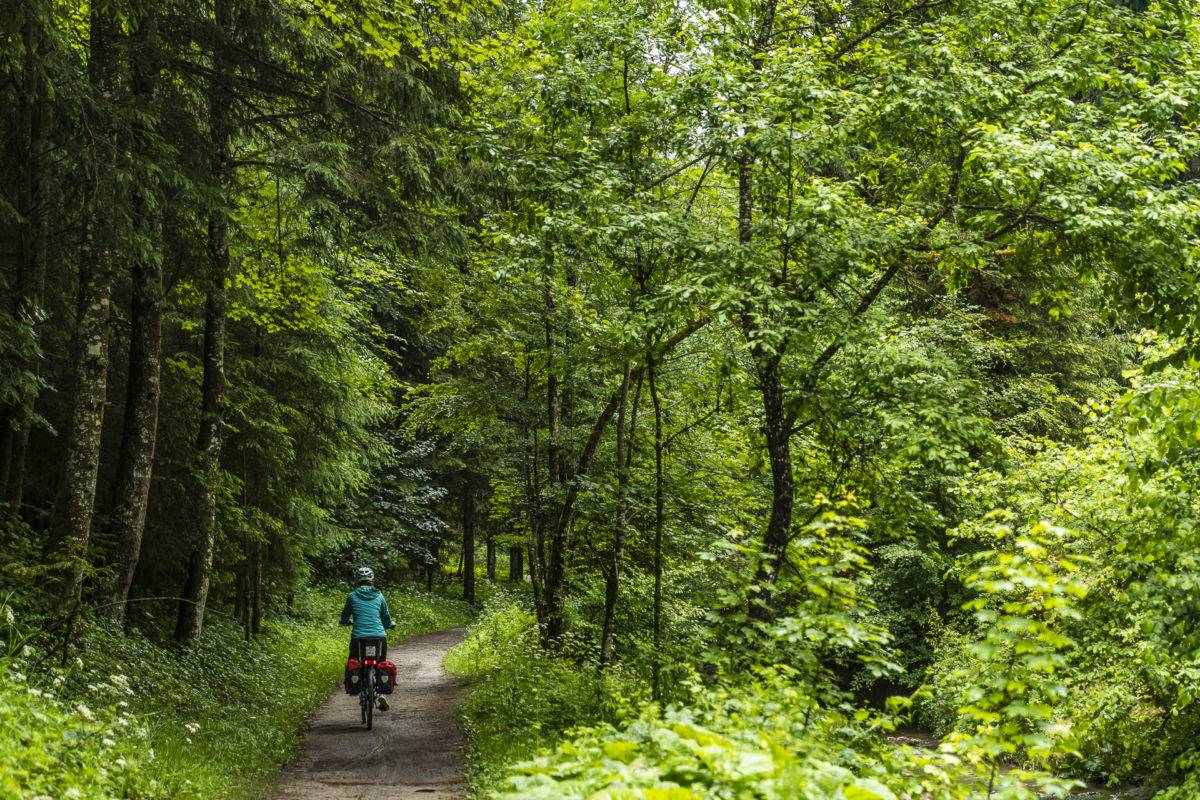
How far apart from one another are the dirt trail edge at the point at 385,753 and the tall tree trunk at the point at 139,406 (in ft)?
9.35

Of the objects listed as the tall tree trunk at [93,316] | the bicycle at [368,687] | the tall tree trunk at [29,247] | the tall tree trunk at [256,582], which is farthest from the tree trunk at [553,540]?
the tall tree trunk at [29,247]

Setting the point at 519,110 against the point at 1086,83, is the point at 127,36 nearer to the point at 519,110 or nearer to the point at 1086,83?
the point at 519,110

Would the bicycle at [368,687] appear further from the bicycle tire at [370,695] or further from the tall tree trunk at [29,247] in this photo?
the tall tree trunk at [29,247]

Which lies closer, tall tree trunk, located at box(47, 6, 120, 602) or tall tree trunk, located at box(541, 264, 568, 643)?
tall tree trunk, located at box(47, 6, 120, 602)

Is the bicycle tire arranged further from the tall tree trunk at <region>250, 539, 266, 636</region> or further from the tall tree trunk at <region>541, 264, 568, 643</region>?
the tall tree trunk at <region>250, 539, 266, 636</region>

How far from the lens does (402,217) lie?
993cm

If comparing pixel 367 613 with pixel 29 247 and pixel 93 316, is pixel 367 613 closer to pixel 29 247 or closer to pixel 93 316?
pixel 93 316

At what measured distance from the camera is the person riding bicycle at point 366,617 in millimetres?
10602

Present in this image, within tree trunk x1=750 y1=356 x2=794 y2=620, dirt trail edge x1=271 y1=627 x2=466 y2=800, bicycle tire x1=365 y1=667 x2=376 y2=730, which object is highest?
tree trunk x1=750 y1=356 x2=794 y2=620

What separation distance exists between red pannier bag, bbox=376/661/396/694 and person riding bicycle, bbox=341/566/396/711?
0.45 feet

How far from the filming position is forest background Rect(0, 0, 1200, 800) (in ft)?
19.3

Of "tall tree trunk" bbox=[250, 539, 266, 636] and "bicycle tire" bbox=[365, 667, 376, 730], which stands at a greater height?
"tall tree trunk" bbox=[250, 539, 266, 636]

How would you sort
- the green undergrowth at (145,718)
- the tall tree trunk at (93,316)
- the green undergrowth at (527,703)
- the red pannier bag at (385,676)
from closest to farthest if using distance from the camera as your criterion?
1. the green undergrowth at (145,718)
2. the tall tree trunk at (93,316)
3. the green undergrowth at (527,703)
4. the red pannier bag at (385,676)

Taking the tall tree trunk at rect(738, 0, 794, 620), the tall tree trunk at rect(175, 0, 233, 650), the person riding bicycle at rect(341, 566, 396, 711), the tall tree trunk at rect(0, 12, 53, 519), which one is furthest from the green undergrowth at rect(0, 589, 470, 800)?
the tall tree trunk at rect(738, 0, 794, 620)
